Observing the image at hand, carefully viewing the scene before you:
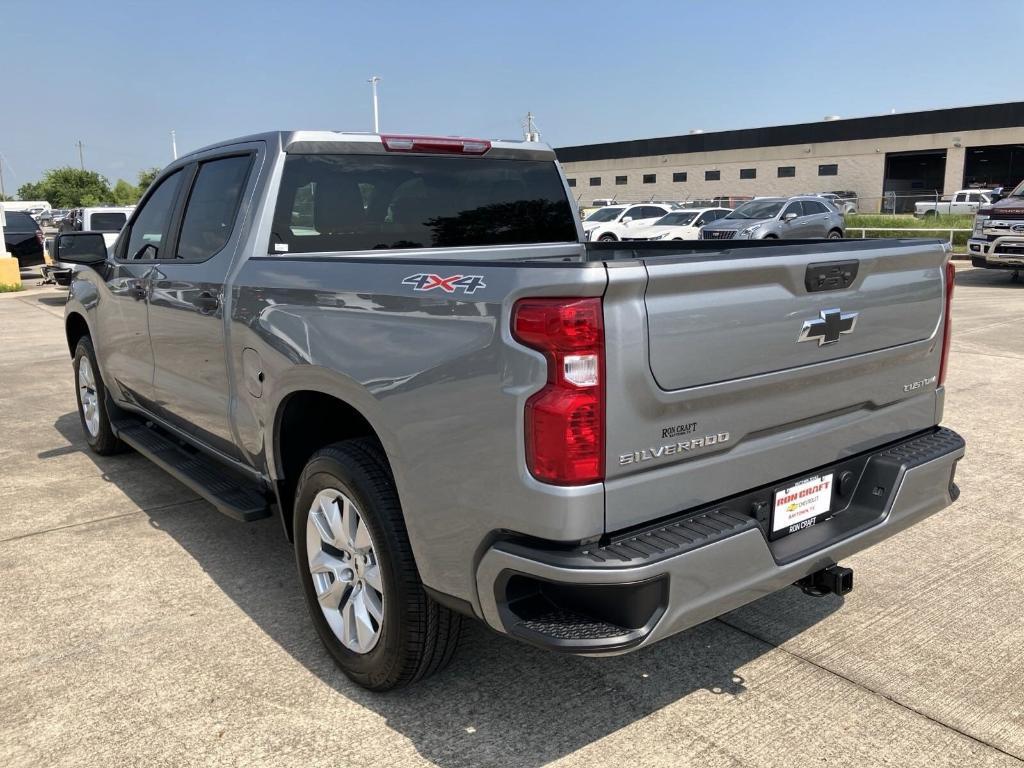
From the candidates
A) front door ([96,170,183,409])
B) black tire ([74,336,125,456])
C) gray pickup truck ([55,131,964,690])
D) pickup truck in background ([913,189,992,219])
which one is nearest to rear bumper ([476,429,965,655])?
gray pickup truck ([55,131,964,690])

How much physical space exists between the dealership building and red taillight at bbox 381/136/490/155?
46364 mm

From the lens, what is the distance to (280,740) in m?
2.89

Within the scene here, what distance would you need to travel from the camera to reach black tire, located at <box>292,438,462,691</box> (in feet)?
9.37

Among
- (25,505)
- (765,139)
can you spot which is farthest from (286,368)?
(765,139)

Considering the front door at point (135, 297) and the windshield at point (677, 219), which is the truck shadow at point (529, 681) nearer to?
the front door at point (135, 297)

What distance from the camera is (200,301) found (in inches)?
159

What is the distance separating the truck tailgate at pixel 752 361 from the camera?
2385mm

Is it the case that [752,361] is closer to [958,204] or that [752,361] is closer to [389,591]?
[389,591]

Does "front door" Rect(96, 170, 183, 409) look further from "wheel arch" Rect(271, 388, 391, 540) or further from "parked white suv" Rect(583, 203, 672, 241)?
"parked white suv" Rect(583, 203, 672, 241)

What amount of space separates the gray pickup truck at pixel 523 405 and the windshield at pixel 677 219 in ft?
75.3

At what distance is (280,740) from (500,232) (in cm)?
258

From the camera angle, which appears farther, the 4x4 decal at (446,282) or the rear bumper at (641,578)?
the 4x4 decal at (446,282)

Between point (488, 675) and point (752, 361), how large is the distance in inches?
61.2

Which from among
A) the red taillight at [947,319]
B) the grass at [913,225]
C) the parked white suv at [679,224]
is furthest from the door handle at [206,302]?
the grass at [913,225]
